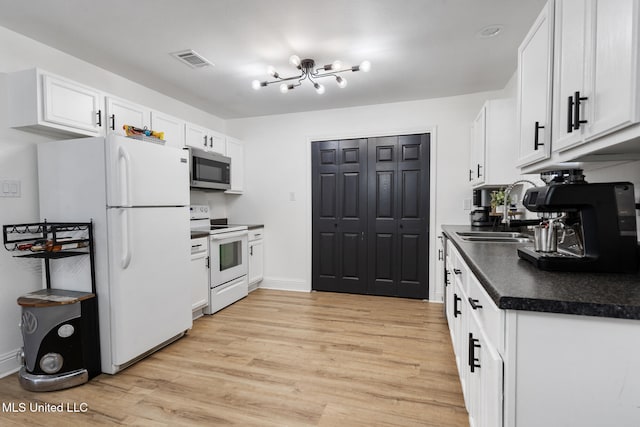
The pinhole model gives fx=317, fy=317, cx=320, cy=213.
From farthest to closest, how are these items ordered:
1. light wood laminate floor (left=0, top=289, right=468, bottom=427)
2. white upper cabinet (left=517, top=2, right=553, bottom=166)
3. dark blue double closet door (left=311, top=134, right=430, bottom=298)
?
dark blue double closet door (left=311, top=134, right=430, bottom=298) → light wood laminate floor (left=0, top=289, right=468, bottom=427) → white upper cabinet (left=517, top=2, right=553, bottom=166)

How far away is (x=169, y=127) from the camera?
125 inches

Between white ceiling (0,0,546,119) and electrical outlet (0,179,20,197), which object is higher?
white ceiling (0,0,546,119)

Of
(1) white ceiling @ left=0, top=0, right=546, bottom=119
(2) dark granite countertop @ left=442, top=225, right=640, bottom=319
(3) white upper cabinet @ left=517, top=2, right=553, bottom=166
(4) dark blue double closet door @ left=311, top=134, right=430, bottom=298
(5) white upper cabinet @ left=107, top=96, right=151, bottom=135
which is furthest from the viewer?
(4) dark blue double closet door @ left=311, top=134, right=430, bottom=298

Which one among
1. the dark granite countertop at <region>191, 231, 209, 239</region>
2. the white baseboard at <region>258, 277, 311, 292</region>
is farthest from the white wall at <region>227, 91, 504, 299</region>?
the dark granite countertop at <region>191, 231, 209, 239</region>

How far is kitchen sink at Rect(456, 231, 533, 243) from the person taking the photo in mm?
2346

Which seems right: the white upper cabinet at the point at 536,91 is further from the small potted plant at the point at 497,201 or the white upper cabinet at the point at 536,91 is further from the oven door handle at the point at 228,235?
the oven door handle at the point at 228,235

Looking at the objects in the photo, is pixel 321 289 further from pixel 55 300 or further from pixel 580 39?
pixel 580 39

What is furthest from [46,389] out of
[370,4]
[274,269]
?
[370,4]

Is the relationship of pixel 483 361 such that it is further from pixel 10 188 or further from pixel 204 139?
pixel 204 139

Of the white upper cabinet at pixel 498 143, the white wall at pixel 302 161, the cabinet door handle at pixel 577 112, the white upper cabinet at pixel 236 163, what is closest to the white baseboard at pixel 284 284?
the white wall at pixel 302 161

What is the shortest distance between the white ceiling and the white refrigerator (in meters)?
0.78

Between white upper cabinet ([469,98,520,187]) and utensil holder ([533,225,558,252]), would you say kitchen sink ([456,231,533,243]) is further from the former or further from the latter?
utensil holder ([533,225,558,252])

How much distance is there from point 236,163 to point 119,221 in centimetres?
230

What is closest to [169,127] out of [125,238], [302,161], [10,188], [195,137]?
[195,137]
